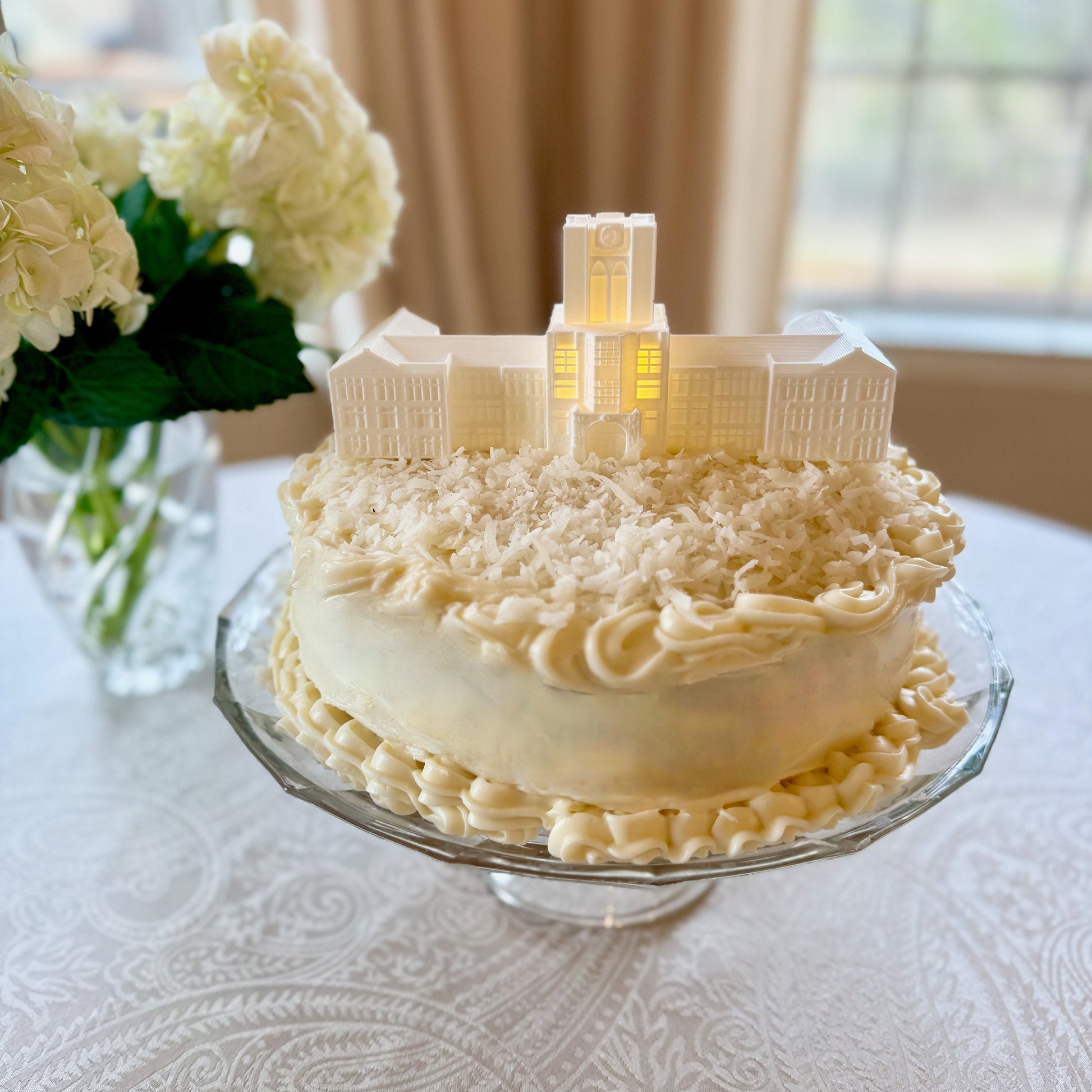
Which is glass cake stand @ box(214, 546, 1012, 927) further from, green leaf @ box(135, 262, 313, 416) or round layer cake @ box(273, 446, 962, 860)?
green leaf @ box(135, 262, 313, 416)

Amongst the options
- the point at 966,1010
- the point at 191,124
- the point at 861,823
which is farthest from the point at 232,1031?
the point at 191,124

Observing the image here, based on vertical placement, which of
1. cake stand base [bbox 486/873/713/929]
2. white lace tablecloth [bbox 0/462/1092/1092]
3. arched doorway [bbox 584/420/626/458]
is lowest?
cake stand base [bbox 486/873/713/929]

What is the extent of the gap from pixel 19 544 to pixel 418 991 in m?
1.00

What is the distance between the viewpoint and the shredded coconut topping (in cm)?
100

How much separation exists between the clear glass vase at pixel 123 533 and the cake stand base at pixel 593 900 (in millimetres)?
775

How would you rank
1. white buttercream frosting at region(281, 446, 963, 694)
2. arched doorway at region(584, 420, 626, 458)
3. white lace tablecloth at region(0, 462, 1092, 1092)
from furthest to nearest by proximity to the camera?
arched doorway at region(584, 420, 626, 458), white lace tablecloth at region(0, 462, 1092, 1092), white buttercream frosting at region(281, 446, 963, 694)

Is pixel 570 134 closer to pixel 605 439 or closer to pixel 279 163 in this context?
pixel 279 163

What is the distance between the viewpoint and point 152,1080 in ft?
3.43

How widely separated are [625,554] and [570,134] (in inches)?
88.1

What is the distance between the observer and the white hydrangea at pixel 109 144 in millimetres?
1350

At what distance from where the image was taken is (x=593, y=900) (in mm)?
1298

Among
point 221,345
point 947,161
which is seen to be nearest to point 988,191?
point 947,161

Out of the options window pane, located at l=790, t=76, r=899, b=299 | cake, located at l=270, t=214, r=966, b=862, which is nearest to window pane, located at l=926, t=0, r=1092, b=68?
window pane, located at l=790, t=76, r=899, b=299

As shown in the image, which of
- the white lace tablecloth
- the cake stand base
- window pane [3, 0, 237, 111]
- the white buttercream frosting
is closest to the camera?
the white buttercream frosting
